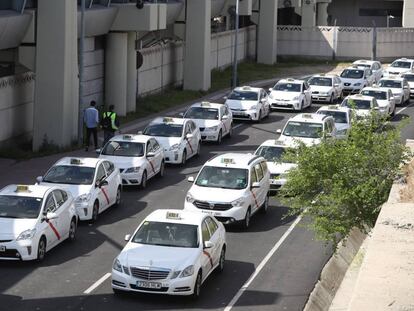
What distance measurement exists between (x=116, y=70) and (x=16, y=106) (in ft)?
28.5

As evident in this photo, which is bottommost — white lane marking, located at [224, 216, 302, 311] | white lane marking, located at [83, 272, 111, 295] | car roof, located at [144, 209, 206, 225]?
white lane marking, located at [224, 216, 302, 311]

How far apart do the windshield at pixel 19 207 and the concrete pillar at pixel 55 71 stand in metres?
14.1

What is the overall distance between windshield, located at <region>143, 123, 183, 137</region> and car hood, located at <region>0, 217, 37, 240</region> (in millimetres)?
13694

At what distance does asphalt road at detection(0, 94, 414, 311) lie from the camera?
65.2 ft

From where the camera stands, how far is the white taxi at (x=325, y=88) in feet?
176

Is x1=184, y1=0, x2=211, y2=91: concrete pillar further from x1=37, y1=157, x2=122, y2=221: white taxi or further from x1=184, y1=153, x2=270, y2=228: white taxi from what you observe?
x1=37, y1=157, x2=122, y2=221: white taxi

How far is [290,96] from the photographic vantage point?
5019cm

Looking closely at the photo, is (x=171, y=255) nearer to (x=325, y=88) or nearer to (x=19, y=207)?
(x=19, y=207)

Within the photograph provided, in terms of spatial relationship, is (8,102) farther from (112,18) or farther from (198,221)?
(198,221)

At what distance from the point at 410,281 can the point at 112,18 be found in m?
32.7

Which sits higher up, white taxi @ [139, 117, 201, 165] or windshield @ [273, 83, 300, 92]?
windshield @ [273, 83, 300, 92]

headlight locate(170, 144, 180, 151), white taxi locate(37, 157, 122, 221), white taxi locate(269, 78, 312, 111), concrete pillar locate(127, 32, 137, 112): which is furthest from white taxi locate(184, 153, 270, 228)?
white taxi locate(269, 78, 312, 111)

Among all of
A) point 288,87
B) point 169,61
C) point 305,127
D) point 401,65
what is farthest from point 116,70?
point 401,65

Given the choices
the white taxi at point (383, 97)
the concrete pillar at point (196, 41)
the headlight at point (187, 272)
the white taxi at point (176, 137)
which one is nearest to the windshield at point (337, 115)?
the white taxi at point (176, 137)
